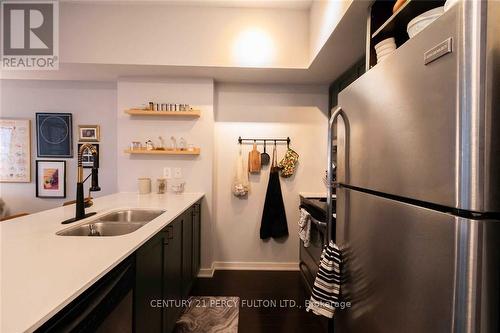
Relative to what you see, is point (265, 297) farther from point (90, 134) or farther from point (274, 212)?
point (90, 134)

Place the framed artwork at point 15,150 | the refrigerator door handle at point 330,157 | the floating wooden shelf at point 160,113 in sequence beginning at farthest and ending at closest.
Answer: the framed artwork at point 15,150 < the floating wooden shelf at point 160,113 < the refrigerator door handle at point 330,157

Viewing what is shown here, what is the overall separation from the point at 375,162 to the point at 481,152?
36cm

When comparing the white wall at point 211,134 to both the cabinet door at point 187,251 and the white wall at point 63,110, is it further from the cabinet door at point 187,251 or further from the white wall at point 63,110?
the cabinet door at point 187,251

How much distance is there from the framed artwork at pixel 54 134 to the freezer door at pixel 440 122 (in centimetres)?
357

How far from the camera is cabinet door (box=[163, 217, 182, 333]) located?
4.86 ft

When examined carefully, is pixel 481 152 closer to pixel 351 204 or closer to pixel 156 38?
pixel 351 204

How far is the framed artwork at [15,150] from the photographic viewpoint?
305cm

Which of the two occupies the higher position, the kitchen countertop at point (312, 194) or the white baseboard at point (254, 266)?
the kitchen countertop at point (312, 194)

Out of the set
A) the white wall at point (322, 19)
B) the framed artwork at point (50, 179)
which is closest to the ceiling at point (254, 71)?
the white wall at point (322, 19)

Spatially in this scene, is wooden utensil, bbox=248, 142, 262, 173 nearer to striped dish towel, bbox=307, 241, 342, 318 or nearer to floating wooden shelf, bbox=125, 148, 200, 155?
floating wooden shelf, bbox=125, 148, 200, 155

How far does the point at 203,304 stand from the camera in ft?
7.31

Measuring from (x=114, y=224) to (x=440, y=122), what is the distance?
175cm

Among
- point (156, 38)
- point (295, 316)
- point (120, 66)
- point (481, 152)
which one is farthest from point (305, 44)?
point (295, 316)

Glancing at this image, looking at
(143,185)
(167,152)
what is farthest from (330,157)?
(143,185)
